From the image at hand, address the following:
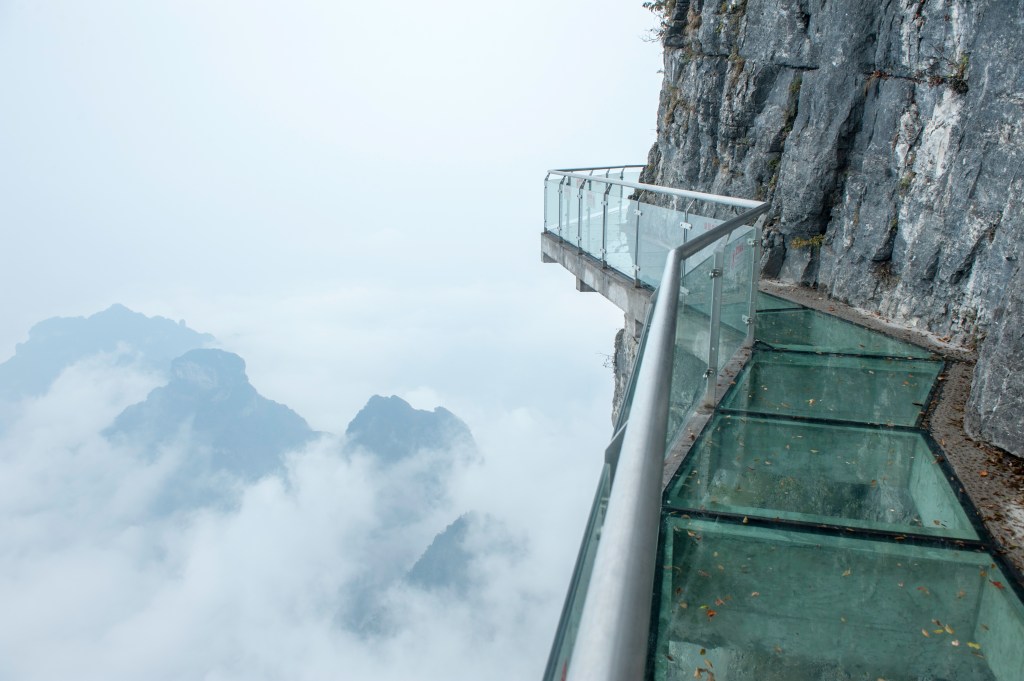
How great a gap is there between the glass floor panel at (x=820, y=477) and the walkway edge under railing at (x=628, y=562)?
63.8 inches

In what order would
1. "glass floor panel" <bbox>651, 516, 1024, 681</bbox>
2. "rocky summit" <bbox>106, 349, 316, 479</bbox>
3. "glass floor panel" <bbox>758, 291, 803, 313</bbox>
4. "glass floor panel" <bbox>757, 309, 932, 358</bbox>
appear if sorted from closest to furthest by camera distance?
1. "glass floor panel" <bbox>651, 516, 1024, 681</bbox>
2. "glass floor panel" <bbox>757, 309, 932, 358</bbox>
3. "glass floor panel" <bbox>758, 291, 803, 313</bbox>
4. "rocky summit" <bbox>106, 349, 316, 479</bbox>

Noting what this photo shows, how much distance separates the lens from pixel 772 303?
23.2ft

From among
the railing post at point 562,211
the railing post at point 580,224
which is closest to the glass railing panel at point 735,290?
the railing post at point 580,224

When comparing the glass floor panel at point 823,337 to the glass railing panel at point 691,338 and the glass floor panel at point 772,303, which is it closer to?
the glass floor panel at point 772,303

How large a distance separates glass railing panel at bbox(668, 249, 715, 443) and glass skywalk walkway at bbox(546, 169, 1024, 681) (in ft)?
0.06

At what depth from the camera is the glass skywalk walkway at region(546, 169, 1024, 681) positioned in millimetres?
1167

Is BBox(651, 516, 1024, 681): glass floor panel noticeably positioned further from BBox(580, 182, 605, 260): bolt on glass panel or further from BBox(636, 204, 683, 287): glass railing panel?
A: BBox(580, 182, 605, 260): bolt on glass panel

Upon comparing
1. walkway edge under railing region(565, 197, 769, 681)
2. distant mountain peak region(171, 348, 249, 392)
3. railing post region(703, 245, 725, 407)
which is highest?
walkway edge under railing region(565, 197, 769, 681)

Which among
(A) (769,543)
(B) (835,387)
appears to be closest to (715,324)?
(B) (835,387)

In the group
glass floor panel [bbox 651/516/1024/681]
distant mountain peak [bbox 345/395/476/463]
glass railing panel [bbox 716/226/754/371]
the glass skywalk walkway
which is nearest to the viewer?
the glass skywalk walkway

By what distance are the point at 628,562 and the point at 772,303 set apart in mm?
6565

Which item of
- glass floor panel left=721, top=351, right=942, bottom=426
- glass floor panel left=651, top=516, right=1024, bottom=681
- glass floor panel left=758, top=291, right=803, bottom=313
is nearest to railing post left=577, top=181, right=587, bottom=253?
glass floor panel left=758, top=291, right=803, bottom=313

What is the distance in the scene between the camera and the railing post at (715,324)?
4.21 meters

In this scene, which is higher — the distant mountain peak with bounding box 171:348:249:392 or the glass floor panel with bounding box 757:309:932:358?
the glass floor panel with bounding box 757:309:932:358
